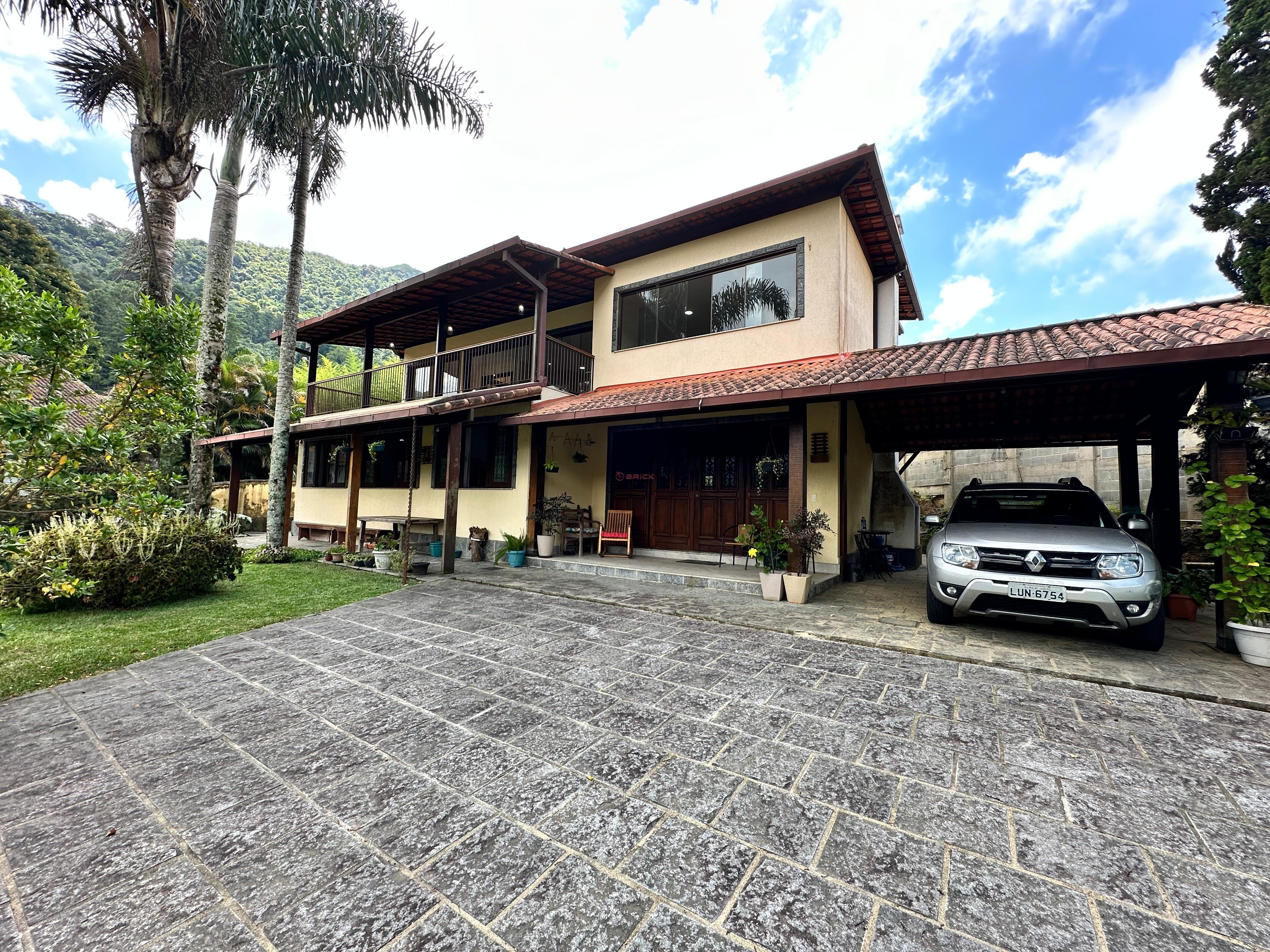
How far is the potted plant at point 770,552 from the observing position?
6141 mm

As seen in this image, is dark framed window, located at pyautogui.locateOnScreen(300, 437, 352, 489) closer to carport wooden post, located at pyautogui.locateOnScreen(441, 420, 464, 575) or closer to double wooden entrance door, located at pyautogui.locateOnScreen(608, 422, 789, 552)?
carport wooden post, located at pyautogui.locateOnScreen(441, 420, 464, 575)

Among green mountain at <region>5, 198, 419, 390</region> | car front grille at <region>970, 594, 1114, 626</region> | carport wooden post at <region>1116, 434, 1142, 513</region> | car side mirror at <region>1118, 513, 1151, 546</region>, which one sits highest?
green mountain at <region>5, 198, 419, 390</region>

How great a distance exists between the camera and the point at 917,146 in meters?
19.5

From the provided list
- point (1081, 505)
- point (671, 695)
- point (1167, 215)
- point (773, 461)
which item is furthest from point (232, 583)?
point (1167, 215)

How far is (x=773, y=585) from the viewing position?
20.2 feet

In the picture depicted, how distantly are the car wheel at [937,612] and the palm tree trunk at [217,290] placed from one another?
12552 mm

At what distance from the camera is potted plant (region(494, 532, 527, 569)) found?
8883 mm

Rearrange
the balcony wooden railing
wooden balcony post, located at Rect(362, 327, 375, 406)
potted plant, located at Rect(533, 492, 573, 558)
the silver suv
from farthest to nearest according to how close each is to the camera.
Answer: wooden balcony post, located at Rect(362, 327, 375, 406) → the balcony wooden railing → potted plant, located at Rect(533, 492, 573, 558) → the silver suv

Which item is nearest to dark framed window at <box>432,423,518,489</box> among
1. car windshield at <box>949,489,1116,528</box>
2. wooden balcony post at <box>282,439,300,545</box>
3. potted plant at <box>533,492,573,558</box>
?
potted plant at <box>533,492,573,558</box>

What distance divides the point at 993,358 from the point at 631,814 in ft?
18.7

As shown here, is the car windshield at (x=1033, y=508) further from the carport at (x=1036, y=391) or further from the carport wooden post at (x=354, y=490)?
the carport wooden post at (x=354, y=490)

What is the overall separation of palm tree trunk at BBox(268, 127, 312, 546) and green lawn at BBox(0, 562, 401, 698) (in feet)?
8.09

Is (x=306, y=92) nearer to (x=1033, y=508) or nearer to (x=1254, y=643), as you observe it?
(x=1033, y=508)

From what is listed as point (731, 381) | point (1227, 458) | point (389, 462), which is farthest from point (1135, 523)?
point (389, 462)
